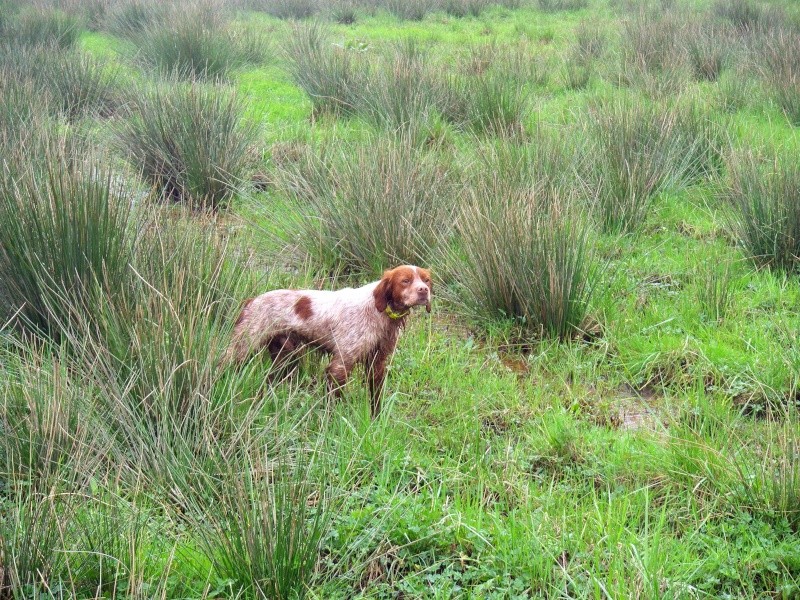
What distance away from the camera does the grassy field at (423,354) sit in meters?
2.61

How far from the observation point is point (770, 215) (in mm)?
5176

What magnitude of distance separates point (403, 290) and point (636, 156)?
3189 millimetres

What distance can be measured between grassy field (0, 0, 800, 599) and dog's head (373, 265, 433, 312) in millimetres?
371

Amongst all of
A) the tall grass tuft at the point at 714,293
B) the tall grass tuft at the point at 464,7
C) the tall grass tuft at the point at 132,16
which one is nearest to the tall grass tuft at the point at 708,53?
the tall grass tuft at the point at 714,293

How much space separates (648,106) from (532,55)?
414 cm

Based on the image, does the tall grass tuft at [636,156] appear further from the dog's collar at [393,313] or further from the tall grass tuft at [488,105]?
the dog's collar at [393,313]

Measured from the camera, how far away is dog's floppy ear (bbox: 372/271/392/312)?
359 cm

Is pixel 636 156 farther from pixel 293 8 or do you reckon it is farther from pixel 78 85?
pixel 293 8

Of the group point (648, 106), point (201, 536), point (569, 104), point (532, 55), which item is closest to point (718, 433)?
point (201, 536)

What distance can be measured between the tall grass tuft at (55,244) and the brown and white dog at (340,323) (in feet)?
2.15

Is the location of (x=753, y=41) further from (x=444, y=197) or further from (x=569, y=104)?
(x=444, y=197)

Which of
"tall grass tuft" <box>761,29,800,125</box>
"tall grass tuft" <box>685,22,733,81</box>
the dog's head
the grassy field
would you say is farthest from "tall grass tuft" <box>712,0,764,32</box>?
the dog's head

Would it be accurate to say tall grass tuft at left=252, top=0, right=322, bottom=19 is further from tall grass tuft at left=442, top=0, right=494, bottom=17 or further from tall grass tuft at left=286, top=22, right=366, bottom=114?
tall grass tuft at left=286, top=22, right=366, bottom=114

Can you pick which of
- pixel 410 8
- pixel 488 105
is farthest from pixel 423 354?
pixel 410 8
